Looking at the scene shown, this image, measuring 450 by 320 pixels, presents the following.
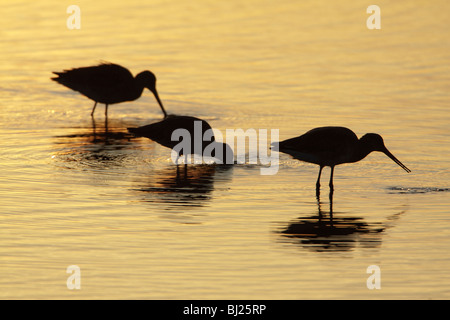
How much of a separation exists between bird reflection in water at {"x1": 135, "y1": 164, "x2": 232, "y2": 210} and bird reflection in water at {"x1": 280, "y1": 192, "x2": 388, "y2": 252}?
5.13 feet

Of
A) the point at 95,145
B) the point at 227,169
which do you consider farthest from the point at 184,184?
the point at 95,145

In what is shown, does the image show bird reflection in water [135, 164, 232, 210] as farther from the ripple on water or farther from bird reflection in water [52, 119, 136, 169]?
the ripple on water

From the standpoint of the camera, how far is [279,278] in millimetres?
10078

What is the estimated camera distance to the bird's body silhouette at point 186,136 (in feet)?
52.5

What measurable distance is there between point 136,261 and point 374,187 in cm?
453

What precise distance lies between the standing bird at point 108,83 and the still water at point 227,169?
43 centimetres

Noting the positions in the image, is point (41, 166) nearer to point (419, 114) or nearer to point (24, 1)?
point (419, 114)

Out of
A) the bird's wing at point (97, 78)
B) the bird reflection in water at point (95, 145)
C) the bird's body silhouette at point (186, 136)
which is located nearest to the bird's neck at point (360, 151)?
the bird's body silhouette at point (186, 136)

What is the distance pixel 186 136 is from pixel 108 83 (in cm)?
420

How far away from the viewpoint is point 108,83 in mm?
19891

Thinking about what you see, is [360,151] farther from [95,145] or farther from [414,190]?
[95,145]

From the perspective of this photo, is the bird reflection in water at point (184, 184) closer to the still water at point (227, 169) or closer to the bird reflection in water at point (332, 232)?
the still water at point (227, 169)

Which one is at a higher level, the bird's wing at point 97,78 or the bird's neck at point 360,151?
the bird's wing at point 97,78

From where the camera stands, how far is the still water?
10258 mm
